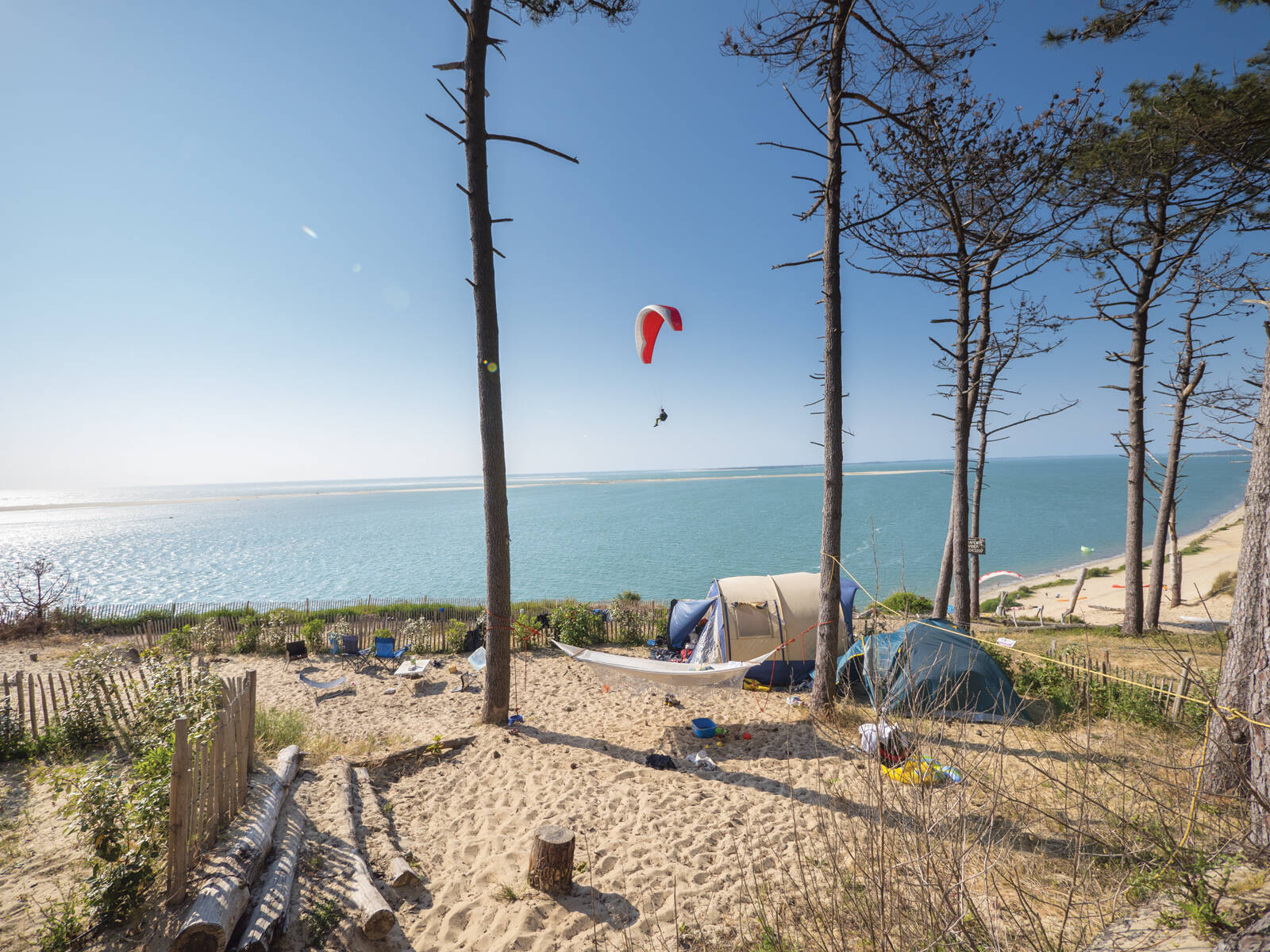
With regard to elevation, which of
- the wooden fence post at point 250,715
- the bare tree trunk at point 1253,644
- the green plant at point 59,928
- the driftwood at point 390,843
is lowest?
the driftwood at point 390,843

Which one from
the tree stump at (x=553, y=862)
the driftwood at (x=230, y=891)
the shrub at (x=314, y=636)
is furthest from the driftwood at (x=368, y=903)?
the shrub at (x=314, y=636)

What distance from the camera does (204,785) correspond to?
11.1 ft

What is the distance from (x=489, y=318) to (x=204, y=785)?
5169 mm

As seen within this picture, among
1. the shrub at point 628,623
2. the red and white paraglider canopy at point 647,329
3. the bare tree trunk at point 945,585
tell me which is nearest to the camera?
the red and white paraglider canopy at point 647,329

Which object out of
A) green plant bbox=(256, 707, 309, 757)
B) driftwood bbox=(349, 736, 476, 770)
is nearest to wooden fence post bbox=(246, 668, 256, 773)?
green plant bbox=(256, 707, 309, 757)

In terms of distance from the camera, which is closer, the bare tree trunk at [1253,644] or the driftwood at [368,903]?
the bare tree trunk at [1253,644]

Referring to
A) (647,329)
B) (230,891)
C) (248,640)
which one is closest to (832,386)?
(647,329)

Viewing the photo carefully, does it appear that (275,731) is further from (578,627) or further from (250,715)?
(578,627)

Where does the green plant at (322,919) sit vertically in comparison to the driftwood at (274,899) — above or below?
below

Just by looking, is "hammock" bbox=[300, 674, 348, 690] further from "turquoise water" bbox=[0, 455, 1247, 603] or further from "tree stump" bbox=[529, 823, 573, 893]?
"turquoise water" bbox=[0, 455, 1247, 603]

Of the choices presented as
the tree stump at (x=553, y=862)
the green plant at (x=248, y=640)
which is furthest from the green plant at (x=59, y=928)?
the green plant at (x=248, y=640)

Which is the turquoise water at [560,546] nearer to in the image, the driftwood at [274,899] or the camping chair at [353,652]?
the driftwood at [274,899]

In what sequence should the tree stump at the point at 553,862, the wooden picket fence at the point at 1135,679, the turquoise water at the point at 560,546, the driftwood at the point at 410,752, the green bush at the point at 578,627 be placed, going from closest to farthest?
the tree stump at the point at 553,862 → the driftwood at the point at 410,752 → the wooden picket fence at the point at 1135,679 → the green bush at the point at 578,627 → the turquoise water at the point at 560,546

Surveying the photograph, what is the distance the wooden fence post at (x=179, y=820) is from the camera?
2.96 m
